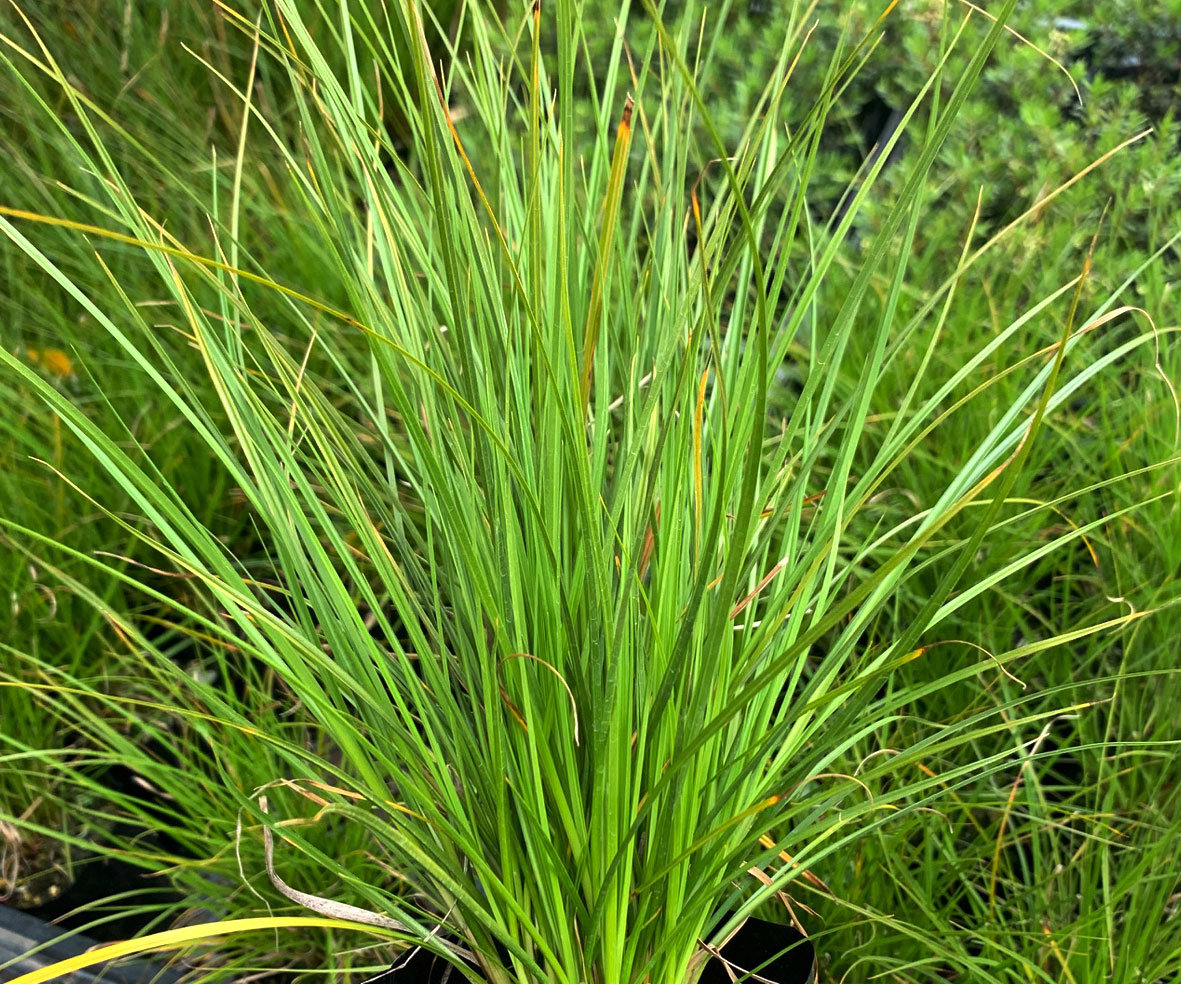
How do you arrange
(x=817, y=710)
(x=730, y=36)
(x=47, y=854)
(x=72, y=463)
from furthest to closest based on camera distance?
1. (x=730, y=36)
2. (x=72, y=463)
3. (x=47, y=854)
4. (x=817, y=710)

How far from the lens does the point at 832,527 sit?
0.73 meters

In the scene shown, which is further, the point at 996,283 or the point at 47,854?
the point at 996,283

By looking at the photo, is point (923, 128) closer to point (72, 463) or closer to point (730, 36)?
point (730, 36)

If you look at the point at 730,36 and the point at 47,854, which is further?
the point at 730,36

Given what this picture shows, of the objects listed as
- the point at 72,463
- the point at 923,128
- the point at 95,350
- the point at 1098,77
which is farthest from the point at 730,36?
the point at 72,463

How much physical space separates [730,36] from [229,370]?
1.77 metres

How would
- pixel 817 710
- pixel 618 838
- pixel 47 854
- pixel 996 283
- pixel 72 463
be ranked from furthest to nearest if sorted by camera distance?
pixel 996 283 < pixel 72 463 < pixel 47 854 < pixel 817 710 < pixel 618 838

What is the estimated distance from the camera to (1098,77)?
1.73 meters

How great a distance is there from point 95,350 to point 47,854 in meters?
0.79

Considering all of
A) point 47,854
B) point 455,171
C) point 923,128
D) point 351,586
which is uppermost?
point 455,171

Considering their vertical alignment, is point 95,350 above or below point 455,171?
below

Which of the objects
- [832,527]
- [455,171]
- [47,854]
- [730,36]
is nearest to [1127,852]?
[832,527]

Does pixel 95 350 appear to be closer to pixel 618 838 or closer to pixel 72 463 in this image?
pixel 72 463

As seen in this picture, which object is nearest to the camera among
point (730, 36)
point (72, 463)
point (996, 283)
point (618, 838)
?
point (618, 838)
